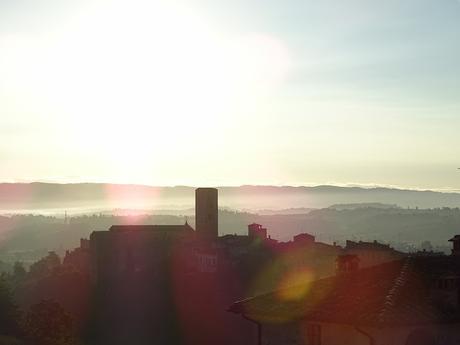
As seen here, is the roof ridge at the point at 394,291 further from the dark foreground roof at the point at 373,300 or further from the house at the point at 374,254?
the house at the point at 374,254

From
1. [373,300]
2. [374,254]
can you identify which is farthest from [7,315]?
[373,300]

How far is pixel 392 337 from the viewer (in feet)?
61.6

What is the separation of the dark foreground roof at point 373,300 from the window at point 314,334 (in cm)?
34

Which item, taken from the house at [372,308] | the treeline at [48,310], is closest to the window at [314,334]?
the house at [372,308]

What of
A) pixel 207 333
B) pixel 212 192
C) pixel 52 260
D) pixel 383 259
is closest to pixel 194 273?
pixel 207 333

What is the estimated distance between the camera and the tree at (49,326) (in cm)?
6288

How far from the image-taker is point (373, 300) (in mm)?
19891

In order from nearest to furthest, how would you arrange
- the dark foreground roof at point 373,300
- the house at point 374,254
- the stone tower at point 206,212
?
the dark foreground roof at point 373,300 < the house at point 374,254 < the stone tower at point 206,212

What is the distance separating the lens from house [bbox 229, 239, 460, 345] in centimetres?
1894

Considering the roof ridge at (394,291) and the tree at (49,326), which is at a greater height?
the roof ridge at (394,291)

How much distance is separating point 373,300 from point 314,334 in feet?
6.36

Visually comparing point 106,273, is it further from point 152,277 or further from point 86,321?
point 86,321

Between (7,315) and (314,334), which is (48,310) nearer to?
(7,315)

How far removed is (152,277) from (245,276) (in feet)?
55.2
